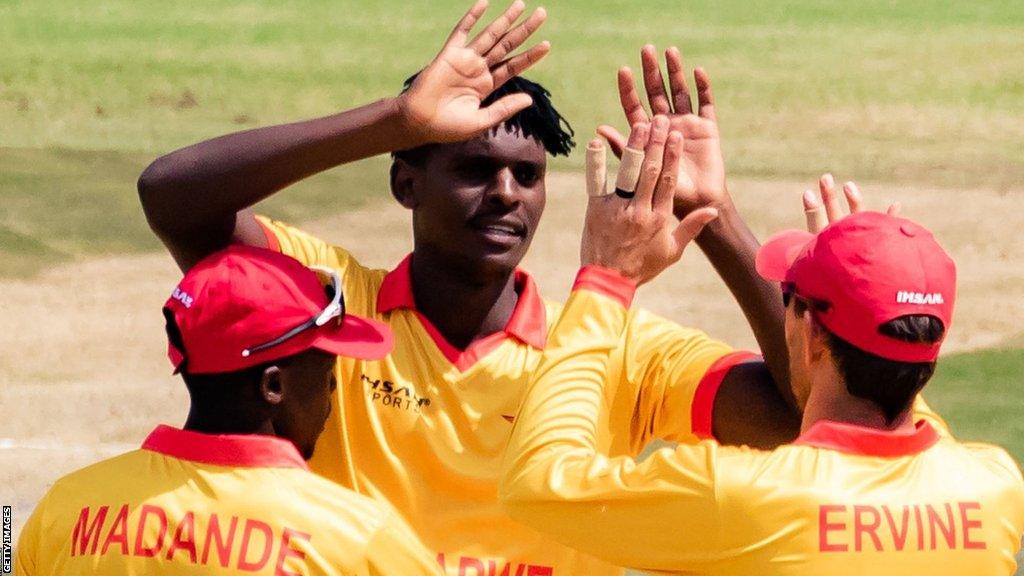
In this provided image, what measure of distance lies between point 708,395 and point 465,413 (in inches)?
21.6

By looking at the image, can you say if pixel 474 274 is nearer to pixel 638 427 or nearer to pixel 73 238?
pixel 638 427

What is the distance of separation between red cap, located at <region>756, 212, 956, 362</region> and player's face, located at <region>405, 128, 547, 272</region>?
2.90 ft

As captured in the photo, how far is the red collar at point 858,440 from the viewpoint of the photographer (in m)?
3.41

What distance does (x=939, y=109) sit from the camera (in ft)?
42.5

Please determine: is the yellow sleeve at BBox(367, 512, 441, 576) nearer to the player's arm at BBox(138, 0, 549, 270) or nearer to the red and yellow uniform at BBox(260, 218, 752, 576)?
the red and yellow uniform at BBox(260, 218, 752, 576)

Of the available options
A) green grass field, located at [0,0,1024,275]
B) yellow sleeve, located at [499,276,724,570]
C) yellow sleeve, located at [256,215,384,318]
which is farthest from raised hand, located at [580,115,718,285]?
green grass field, located at [0,0,1024,275]

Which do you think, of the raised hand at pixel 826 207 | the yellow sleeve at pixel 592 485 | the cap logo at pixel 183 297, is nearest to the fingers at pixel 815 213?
the raised hand at pixel 826 207

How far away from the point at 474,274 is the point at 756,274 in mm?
660

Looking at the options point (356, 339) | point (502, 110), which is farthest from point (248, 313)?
point (502, 110)

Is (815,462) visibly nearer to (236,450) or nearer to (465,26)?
(236,450)

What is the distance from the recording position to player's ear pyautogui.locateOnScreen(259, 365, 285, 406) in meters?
3.58

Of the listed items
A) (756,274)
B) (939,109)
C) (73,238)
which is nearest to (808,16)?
(939,109)

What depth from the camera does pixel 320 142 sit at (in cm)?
384

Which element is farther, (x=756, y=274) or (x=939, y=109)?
(x=939, y=109)
